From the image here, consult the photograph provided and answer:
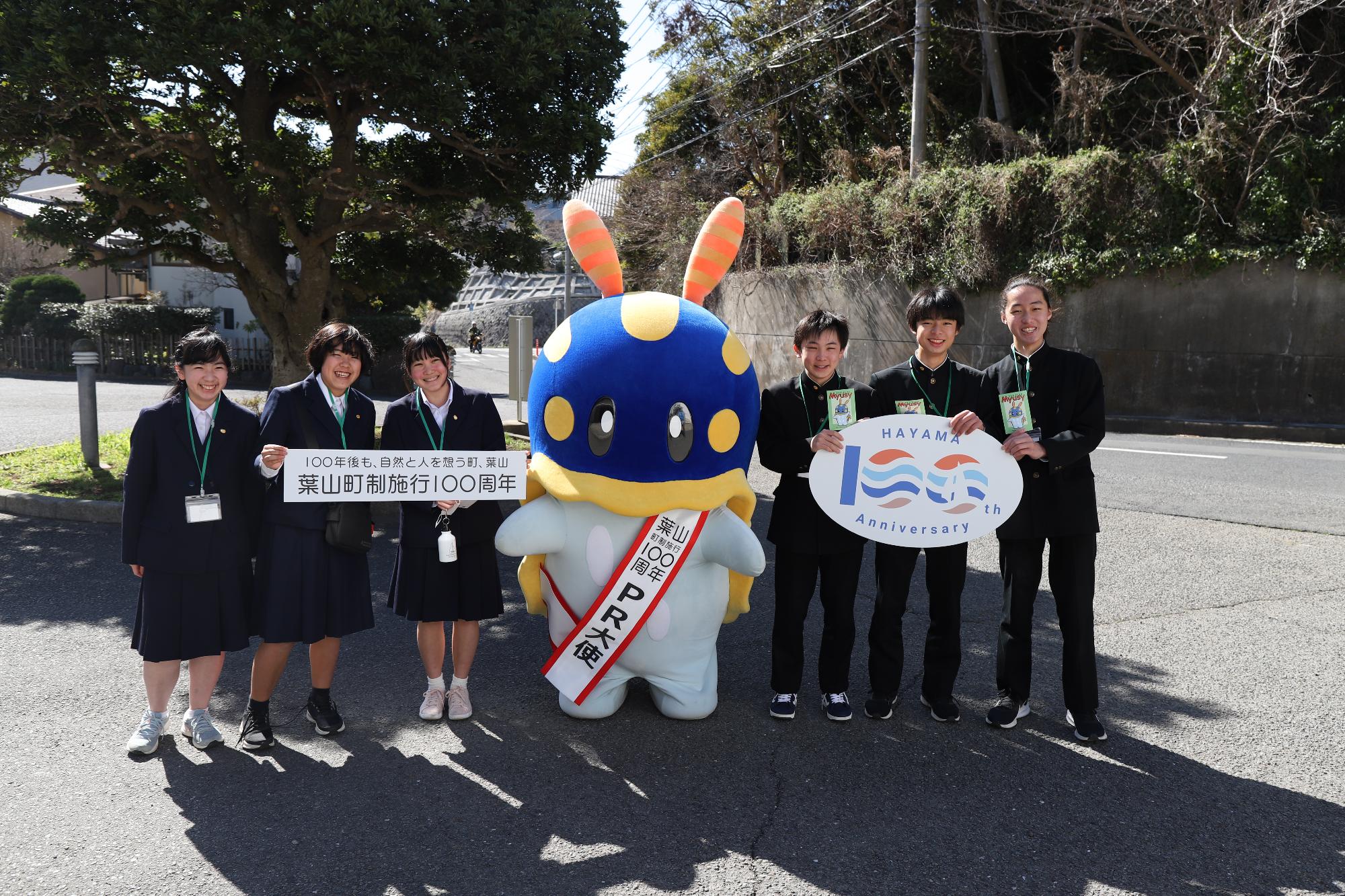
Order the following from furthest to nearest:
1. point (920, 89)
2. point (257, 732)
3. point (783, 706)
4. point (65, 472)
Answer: point (920, 89) < point (65, 472) < point (783, 706) < point (257, 732)

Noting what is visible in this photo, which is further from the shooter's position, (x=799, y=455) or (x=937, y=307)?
(x=799, y=455)

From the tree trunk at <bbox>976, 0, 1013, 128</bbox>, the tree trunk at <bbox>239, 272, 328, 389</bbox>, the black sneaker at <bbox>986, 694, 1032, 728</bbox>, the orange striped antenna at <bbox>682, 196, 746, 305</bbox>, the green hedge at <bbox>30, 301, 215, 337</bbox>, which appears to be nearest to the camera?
the black sneaker at <bbox>986, 694, 1032, 728</bbox>

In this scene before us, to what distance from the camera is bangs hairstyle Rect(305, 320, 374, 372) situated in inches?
152

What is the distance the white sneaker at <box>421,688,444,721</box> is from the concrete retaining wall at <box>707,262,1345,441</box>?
12.0 m

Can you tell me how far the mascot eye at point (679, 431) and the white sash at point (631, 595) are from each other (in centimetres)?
26

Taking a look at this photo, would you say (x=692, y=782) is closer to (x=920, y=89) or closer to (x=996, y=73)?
(x=920, y=89)

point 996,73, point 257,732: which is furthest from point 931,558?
point 996,73

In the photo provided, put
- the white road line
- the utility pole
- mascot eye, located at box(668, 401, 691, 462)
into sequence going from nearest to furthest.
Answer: mascot eye, located at box(668, 401, 691, 462) < the white road line < the utility pole

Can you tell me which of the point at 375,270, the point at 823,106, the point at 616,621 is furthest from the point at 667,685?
the point at 823,106

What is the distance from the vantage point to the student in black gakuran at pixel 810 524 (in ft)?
13.2

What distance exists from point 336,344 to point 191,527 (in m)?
0.92

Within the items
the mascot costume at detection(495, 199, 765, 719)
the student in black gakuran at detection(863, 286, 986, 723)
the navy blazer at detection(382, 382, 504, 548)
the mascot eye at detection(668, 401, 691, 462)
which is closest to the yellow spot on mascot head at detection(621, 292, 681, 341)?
the mascot costume at detection(495, 199, 765, 719)

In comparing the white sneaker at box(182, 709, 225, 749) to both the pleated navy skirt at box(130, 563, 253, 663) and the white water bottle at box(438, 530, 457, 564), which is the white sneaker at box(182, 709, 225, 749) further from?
the white water bottle at box(438, 530, 457, 564)

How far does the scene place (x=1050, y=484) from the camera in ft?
12.9
